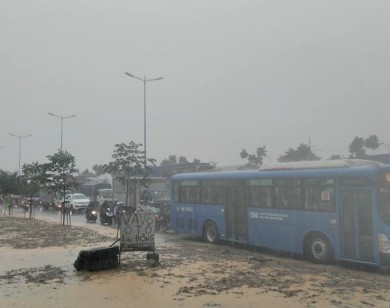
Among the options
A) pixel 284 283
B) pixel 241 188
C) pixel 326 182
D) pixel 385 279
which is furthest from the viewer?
pixel 241 188

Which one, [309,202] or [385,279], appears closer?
[385,279]

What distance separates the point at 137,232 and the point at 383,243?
Answer: 5725mm

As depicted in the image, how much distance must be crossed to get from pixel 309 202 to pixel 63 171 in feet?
54.4

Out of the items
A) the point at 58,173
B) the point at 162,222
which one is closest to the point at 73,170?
the point at 58,173

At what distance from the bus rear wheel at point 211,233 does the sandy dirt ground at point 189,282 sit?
2533 millimetres

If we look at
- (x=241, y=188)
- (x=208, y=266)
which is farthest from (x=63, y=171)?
(x=208, y=266)

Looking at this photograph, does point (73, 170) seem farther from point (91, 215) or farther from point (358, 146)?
point (358, 146)

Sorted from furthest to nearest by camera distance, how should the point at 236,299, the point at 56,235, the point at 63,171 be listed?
the point at 63,171 → the point at 56,235 → the point at 236,299

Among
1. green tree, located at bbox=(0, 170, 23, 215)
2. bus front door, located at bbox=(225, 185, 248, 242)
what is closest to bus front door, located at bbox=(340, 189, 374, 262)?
bus front door, located at bbox=(225, 185, 248, 242)

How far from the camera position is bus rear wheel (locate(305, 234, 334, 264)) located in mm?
11516

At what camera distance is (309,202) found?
39.9ft

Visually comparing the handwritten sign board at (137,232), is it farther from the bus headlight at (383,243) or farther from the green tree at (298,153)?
the green tree at (298,153)

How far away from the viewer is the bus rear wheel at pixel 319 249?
1152 cm

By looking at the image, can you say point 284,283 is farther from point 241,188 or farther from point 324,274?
point 241,188
